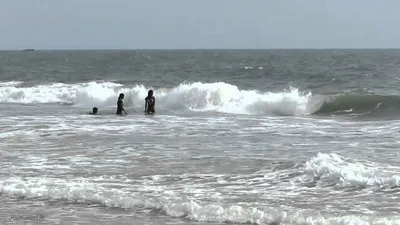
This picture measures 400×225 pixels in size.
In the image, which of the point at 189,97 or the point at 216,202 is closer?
the point at 216,202

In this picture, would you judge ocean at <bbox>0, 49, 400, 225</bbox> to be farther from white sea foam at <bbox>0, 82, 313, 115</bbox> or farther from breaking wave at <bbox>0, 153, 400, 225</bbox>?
A: white sea foam at <bbox>0, 82, 313, 115</bbox>

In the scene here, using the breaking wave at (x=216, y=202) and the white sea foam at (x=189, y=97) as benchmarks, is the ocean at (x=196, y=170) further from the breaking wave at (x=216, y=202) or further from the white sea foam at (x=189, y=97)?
the white sea foam at (x=189, y=97)

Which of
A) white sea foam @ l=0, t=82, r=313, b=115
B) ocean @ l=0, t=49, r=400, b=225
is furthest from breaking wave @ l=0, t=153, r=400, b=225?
white sea foam @ l=0, t=82, r=313, b=115

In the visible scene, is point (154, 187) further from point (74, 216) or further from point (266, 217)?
point (266, 217)

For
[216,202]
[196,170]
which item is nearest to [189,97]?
[196,170]

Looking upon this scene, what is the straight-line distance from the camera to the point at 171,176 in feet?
29.4

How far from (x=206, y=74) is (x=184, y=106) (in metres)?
18.0

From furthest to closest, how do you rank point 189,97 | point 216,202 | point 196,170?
1. point 189,97
2. point 196,170
3. point 216,202

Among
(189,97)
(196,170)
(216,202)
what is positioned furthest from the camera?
(189,97)

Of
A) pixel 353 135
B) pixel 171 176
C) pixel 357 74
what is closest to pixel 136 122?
pixel 353 135

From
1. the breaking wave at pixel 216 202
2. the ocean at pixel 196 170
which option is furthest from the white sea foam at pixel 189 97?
the breaking wave at pixel 216 202

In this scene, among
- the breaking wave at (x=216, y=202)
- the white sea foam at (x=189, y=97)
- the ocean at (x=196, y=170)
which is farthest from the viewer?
the white sea foam at (x=189, y=97)

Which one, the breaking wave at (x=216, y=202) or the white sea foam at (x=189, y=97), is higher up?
the white sea foam at (x=189, y=97)

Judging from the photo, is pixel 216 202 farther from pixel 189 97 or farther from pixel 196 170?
pixel 189 97
